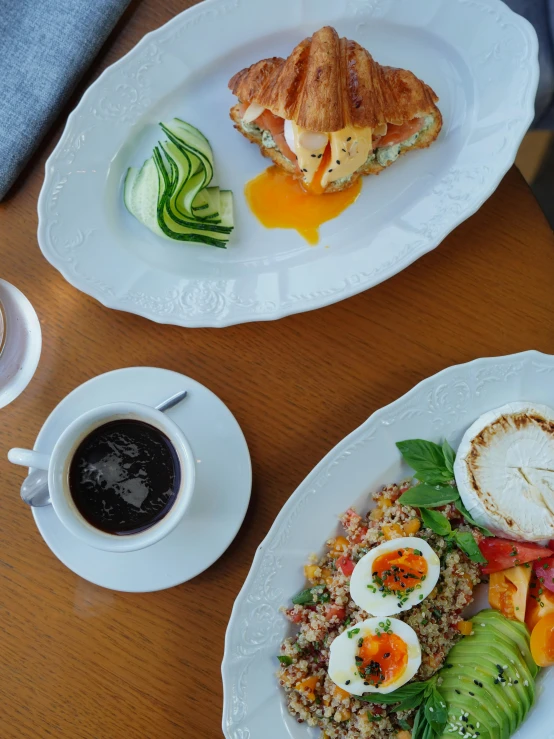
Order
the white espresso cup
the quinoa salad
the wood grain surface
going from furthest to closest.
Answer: the wood grain surface → the quinoa salad → the white espresso cup

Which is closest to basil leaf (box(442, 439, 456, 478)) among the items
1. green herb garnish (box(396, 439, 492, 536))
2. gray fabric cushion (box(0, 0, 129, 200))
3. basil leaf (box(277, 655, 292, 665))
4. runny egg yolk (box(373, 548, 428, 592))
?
green herb garnish (box(396, 439, 492, 536))

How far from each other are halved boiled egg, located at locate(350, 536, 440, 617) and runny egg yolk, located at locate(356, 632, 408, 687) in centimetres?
5

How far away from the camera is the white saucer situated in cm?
140

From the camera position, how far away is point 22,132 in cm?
153

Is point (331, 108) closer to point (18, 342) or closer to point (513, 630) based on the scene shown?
point (18, 342)

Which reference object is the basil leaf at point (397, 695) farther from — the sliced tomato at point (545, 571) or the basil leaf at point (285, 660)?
the sliced tomato at point (545, 571)

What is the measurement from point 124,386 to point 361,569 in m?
0.65

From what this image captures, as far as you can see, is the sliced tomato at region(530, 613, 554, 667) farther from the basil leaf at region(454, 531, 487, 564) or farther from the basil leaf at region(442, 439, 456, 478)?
the basil leaf at region(442, 439, 456, 478)

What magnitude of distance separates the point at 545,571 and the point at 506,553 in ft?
0.34

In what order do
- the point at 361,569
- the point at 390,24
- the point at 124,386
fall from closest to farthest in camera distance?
the point at 361,569, the point at 124,386, the point at 390,24

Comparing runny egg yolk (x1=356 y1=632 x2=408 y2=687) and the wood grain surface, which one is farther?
the wood grain surface

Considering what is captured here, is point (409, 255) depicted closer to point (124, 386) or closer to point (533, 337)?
point (533, 337)

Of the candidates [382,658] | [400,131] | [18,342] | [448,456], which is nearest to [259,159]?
[400,131]

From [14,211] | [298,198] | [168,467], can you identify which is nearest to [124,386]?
[168,467]
